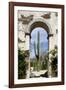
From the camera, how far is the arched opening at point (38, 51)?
2.14 m

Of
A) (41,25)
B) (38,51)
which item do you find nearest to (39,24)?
(41,25)

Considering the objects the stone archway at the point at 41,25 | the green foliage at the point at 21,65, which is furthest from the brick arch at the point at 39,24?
the green foliage at the point at 21,65

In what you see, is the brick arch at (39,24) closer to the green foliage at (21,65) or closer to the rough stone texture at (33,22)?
the rough stone texture at (33,22)

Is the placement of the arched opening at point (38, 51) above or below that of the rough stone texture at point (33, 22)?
below

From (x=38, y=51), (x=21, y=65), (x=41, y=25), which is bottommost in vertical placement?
(x=21, y=65)

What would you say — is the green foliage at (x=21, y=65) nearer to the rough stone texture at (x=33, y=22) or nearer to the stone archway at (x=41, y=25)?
the rough stone texture at (x=33, y=22)

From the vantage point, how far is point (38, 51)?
2158mm

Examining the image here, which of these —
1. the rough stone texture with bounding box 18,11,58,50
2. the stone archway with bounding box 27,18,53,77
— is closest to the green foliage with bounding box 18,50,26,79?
the rough stone texture with bounding box 18,11,58,50

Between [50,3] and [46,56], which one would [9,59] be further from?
[50,3]

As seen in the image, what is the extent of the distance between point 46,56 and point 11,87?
45 cm

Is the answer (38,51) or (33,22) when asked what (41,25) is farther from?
(38,51)

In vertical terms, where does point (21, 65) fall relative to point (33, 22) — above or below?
below

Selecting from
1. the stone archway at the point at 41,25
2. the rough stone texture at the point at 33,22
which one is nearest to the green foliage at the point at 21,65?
the rough stone texture at the point at 33,22

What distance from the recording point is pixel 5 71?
81.4 inches
